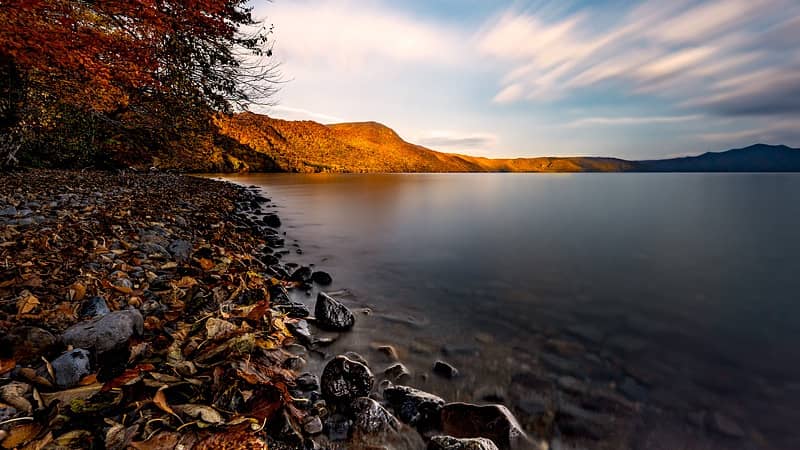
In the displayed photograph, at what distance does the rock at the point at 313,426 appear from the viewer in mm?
2970

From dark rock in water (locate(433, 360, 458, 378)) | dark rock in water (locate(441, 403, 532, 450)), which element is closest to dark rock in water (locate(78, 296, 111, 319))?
dark rock in water (locate(441, 403, 532, 450))

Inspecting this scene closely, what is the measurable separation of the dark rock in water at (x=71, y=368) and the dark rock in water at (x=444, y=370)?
138 inches

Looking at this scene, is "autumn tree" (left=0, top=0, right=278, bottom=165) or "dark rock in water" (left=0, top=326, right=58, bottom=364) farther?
"autumn tree" (left=0, top=0, right=278, bottom=165)

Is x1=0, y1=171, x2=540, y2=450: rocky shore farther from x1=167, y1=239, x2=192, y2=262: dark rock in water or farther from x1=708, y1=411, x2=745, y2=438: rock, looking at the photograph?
x1=708, y1=411, x2=745, y2=438: rock

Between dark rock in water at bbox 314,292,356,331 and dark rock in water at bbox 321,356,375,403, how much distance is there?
163cm

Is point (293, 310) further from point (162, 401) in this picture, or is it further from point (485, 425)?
point (485, 425)

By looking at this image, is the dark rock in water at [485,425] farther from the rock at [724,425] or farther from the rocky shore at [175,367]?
the rock at [724,425]

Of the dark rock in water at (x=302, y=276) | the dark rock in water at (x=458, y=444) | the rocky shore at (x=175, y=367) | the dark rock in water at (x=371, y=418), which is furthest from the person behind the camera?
the dark rock in water at (x=302, y=276)

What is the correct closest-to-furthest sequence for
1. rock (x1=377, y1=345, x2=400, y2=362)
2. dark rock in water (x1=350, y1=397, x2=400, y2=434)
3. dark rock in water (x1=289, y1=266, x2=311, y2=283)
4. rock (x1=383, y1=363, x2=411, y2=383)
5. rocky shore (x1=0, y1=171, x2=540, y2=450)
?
rocky shore (x1=0, y1=171, x2=540, y2=450) → dark rock in water (x1=350, y1=397, x2=400, y2=434) → rock (x1=383, y1=363, x2=411, y2=383) → rock (x1=377, y1=345, x2=400, y2=362) → dark rock in water (x1=289, y1=266, x2=311, y2=283)

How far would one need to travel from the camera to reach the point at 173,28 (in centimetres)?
1130

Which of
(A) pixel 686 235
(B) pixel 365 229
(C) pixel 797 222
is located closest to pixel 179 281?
(B) pixel 365 229

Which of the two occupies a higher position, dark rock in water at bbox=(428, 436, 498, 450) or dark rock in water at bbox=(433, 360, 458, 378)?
dark rock in water at bbox=(428, 436, 498, 450)

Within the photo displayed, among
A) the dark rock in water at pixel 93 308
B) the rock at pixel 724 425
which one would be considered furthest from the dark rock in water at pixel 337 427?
the rock at pixel 724 425

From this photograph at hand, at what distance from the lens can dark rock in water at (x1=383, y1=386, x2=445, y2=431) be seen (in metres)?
3.38
